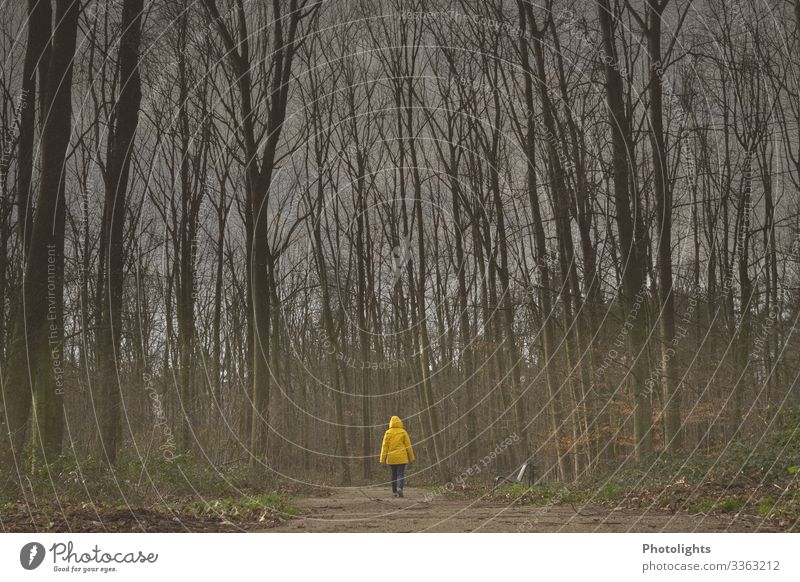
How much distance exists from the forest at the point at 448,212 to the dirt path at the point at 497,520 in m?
1.54

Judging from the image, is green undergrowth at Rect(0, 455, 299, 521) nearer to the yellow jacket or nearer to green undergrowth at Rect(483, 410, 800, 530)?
the yellow jacket

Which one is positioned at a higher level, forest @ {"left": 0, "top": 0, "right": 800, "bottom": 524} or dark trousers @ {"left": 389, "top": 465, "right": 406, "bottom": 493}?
forest @ {"left": 0, "top": 0, "right": 800, "bottom": 524}

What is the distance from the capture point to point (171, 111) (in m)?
18.5

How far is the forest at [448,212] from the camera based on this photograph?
12.1m

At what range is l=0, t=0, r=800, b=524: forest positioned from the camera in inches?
478

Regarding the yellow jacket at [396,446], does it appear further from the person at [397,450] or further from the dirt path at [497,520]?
the dirt path at [497,520]

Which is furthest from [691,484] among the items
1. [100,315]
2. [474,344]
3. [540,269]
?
[474,344]

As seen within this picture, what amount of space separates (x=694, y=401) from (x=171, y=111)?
1378 centimetres

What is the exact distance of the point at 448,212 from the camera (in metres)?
28.3
